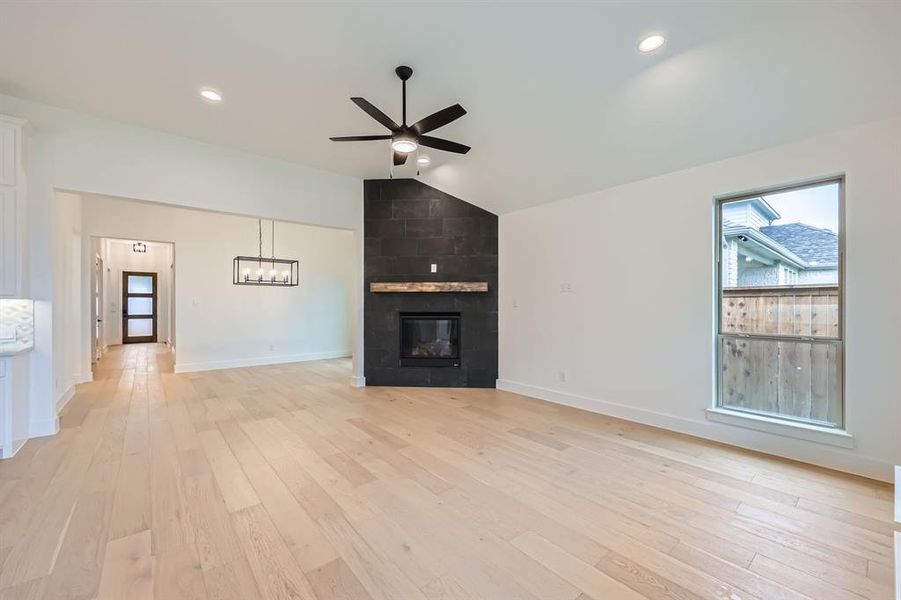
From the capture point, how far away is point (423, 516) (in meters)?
2.14

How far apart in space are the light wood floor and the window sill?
9.6 inches

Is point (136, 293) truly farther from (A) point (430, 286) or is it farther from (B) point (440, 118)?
(B) point (440, 118)

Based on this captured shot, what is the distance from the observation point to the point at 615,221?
4.07 meters

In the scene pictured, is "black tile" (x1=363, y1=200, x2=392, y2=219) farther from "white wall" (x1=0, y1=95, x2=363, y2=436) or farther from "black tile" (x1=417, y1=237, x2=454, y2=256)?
"white wall" (x1=0, y1=95, x2=363, y2=436)

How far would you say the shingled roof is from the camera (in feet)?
9.44

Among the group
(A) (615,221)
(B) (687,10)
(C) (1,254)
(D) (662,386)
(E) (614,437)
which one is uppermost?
(B) (687,10)

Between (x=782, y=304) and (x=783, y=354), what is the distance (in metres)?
0.43

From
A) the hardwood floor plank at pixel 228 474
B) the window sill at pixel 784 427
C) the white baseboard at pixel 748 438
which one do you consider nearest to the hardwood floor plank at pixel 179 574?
the hardwood floor plank at pixel 228 474

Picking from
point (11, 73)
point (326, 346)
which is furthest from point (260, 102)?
point (326, 346)

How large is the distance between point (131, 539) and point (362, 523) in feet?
3.91

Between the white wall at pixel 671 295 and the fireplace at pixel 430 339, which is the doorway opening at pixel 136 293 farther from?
the white wall at pixel 671 295

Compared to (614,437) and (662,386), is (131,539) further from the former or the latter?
(662,386)

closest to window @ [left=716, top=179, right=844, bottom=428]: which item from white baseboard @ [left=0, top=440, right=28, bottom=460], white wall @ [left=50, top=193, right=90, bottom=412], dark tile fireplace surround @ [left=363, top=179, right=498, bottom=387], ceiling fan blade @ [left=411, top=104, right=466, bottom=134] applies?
ceiling fan blade @ [left=411, top=104, right=466, bottom=134]

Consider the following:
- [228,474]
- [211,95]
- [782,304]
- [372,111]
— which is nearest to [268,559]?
[228,474]
